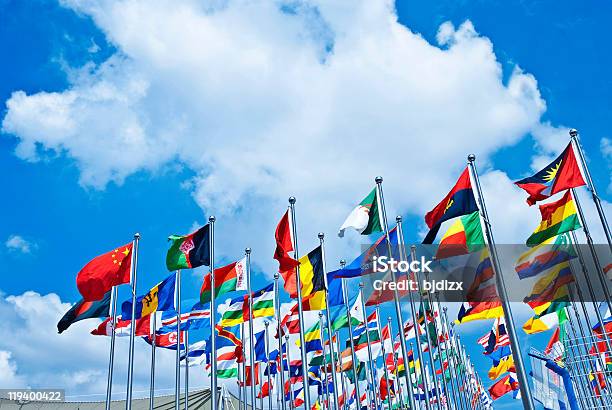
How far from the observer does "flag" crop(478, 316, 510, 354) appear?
92.3ft

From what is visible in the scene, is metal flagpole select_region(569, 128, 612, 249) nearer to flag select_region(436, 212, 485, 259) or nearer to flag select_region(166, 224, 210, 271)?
flag select_region(436, 212, 485, 259)

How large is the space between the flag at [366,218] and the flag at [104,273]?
7.92m

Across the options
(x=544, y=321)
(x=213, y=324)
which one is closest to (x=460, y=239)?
(x=213, y=324)

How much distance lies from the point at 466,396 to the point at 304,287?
83.4 ft

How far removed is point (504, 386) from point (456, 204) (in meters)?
31.7

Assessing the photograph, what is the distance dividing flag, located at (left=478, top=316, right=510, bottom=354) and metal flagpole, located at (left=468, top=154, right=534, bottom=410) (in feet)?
52.8

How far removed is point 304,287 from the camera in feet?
65.6

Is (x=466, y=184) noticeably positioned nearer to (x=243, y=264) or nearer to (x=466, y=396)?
(x=243, y=264)

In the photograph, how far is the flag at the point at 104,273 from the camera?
718 inches

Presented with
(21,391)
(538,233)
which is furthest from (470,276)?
(21,391)

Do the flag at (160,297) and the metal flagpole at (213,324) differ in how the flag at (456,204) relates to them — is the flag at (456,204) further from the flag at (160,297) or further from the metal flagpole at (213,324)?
the flag at (160,297)

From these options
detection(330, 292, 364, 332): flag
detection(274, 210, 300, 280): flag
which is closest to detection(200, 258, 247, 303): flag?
detection(274, 210, 300, 280): flag

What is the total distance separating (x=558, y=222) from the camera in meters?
16.8

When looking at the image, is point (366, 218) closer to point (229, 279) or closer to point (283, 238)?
point (283, 238)
